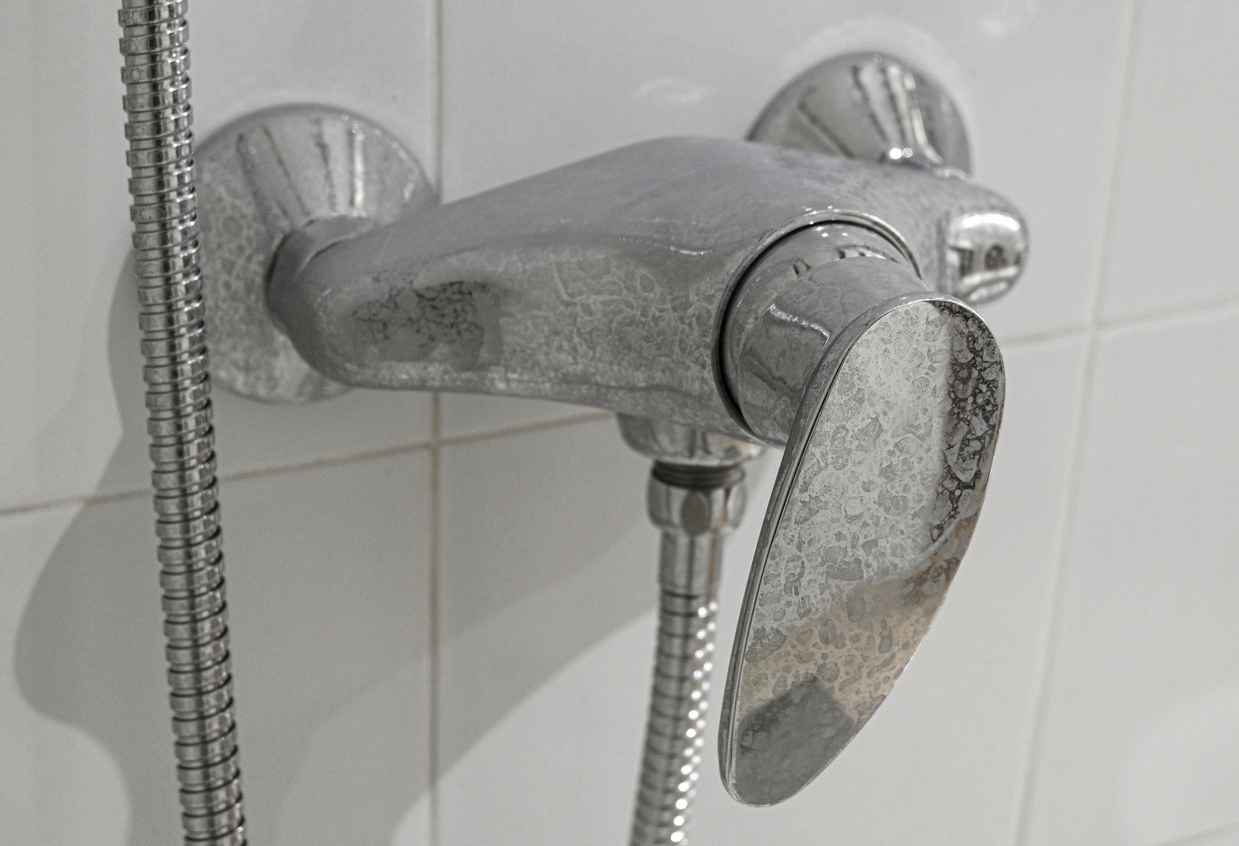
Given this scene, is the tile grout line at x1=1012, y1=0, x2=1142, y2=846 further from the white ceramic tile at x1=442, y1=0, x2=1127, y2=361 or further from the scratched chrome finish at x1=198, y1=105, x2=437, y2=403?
the scratched chrome finish at x1=198, y1=105, x2=437, y2=403

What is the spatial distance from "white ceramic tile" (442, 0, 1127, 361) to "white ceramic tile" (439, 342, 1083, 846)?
0.18ft

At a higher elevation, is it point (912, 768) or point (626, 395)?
point (626, 395)

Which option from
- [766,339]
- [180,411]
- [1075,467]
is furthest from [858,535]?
[1075,467]

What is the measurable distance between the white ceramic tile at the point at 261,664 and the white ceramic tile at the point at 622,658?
0.05 ft

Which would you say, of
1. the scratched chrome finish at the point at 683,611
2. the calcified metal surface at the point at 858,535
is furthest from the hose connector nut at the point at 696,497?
the calcified metal surface at the point at 858,535

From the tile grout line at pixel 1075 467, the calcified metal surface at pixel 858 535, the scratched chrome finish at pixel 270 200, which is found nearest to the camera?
the calcified metal surface at pixel 858 535

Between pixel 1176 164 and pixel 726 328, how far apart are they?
11.3 inches

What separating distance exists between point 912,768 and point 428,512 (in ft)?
0.73

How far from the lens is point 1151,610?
61cm

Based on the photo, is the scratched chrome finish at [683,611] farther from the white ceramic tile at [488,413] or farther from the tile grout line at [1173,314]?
the tile grout line at [1173,314]

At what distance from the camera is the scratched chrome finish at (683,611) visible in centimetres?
41

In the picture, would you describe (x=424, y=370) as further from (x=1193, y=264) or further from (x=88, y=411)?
(x=1193, y=264)

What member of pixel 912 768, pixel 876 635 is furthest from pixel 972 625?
pixel 876 635

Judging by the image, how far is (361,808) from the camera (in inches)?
18.1
